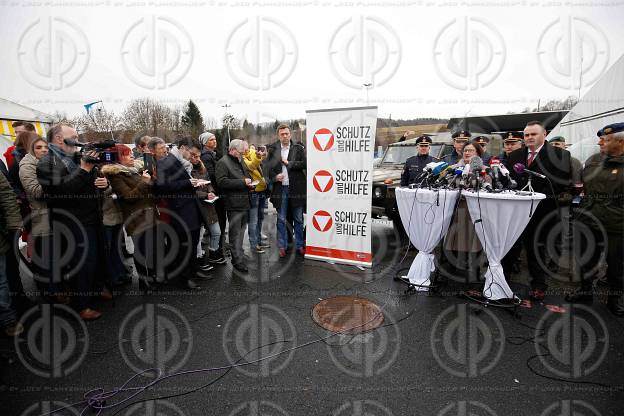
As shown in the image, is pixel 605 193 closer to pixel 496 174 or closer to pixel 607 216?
pixel 607 216

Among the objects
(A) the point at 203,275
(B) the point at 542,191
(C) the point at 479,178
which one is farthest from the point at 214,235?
(B) the point at 542,191

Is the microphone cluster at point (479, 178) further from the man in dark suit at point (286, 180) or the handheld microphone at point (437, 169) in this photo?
the man in dark suit at point (286, 180)

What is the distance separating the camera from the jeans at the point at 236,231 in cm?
495

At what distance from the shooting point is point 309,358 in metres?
2.91

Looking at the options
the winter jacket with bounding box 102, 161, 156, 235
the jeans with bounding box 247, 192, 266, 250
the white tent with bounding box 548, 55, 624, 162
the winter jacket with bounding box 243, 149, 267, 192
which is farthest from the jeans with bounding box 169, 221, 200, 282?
the white tent with bounding box 548, 55, 624, 162

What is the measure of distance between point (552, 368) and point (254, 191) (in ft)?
14.4

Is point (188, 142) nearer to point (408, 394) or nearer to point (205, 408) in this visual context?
point (205, 408)

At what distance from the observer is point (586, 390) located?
2477 mm

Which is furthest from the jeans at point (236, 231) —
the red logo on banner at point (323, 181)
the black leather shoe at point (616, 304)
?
the black leather shoe at point (616, 304)

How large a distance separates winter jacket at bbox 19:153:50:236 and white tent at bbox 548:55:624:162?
918 cm

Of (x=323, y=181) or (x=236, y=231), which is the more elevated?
(x=323, y=181)

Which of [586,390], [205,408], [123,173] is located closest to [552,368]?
[586,390]

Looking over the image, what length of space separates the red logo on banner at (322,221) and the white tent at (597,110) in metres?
5.72

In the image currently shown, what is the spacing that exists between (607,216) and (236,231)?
4.66 meters
